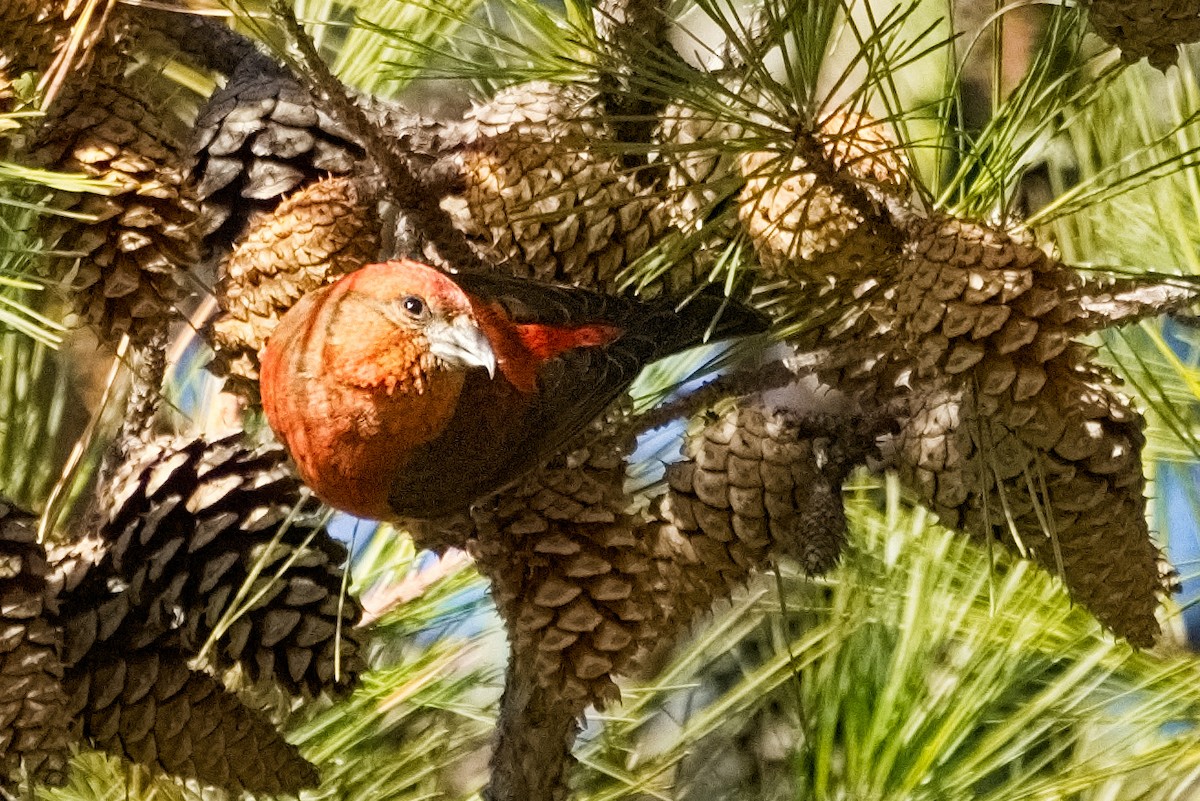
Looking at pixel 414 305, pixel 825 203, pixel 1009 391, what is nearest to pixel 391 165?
pixel 414 305

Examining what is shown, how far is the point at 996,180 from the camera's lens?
543mm

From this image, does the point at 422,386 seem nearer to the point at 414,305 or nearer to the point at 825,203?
the point at 414,305

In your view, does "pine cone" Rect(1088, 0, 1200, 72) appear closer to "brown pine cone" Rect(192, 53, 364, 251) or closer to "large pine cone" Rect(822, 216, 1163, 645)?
"large pine cone" Rect(822, 216, 1163, 645)

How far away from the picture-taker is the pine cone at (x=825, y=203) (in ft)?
1.59

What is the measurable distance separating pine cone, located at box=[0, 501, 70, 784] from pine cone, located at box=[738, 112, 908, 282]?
460mm

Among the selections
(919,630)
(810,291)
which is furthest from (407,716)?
(810,291)

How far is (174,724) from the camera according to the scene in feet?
2.20

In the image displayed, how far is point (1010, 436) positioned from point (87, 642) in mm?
555

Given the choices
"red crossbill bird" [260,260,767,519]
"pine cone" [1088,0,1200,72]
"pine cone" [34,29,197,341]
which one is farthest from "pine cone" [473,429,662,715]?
"pine cone" [1088,0,1200,72]

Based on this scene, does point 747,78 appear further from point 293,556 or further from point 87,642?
point 87,642

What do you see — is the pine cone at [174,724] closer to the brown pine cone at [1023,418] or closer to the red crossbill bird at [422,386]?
the red crossbill bird at [422,386]

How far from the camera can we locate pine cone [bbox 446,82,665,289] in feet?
2.09

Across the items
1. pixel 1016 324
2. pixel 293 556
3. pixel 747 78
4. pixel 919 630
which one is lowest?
pixel 919 630

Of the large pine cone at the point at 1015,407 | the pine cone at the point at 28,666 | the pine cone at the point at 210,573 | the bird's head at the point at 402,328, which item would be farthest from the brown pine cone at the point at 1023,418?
the pine cone at the point at 28,666
